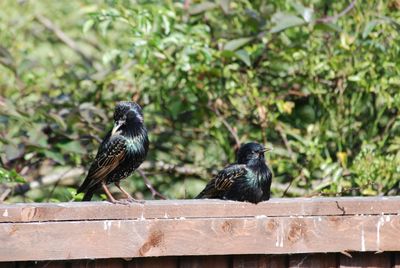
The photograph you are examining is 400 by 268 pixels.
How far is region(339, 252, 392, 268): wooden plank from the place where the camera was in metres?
3.77

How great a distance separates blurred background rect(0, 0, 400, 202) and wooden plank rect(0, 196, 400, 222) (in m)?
1.74

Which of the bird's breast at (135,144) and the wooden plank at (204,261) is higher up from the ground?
the bird's breast at (135,144)

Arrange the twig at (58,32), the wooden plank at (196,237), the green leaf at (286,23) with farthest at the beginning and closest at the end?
the twig at (58,32) → the green leaf at (286,23) → the wooden plank at (196,237)

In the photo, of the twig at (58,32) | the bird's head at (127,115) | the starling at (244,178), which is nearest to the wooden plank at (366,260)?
the starling at (244,178)

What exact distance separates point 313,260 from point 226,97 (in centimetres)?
285

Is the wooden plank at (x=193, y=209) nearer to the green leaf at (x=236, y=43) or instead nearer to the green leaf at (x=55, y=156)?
the green leaf at (x=236, y=43)

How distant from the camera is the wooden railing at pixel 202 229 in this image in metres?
3.40

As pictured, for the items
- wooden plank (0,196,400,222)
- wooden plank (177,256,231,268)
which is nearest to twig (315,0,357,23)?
wooden plank (0,196,400,222)

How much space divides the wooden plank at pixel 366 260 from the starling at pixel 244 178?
672mm

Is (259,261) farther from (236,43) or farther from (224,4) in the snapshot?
(224,4)

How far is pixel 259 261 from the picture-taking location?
3.70 meters

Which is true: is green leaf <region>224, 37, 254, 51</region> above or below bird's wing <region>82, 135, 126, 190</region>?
above

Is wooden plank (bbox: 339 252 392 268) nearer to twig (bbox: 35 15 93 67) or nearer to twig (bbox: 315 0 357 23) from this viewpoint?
twig (bbox: 315 0 357 23)

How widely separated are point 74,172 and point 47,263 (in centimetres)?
330
